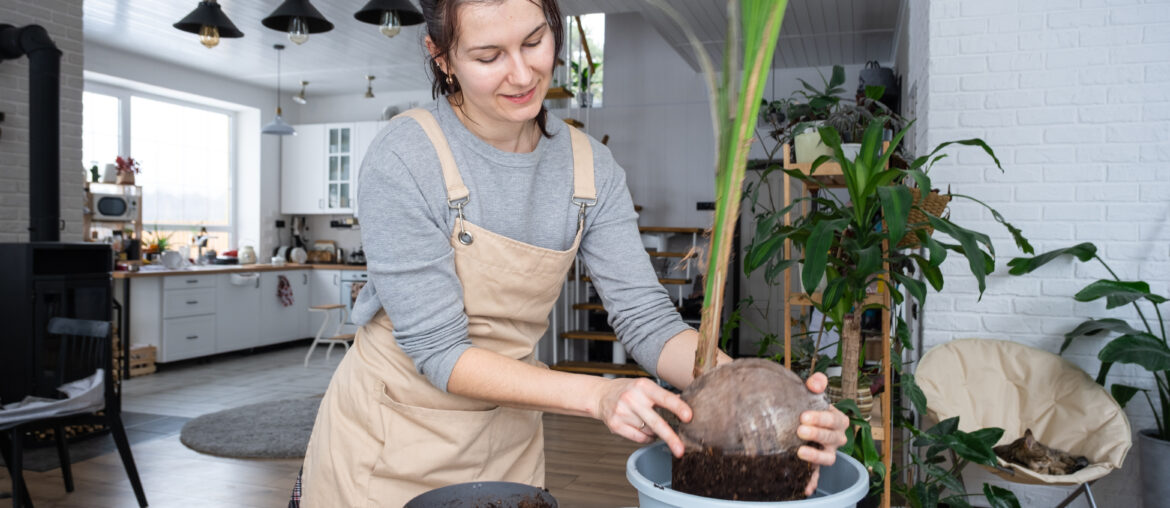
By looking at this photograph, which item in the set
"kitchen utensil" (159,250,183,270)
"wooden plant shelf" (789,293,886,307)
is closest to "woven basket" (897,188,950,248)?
"wooden plant shelf" (789,293,886,307)

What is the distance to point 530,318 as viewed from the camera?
1.17 m

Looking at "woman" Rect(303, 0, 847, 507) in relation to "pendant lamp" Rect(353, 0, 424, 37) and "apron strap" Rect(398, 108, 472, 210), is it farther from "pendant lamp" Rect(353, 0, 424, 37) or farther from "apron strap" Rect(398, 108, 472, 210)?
"pendant lamp" Rect(353, 0, 424, 37)

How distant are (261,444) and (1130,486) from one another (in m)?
3.99

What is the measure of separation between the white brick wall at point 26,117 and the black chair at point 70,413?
118 centimetres

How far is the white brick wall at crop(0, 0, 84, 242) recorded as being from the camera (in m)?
4.30

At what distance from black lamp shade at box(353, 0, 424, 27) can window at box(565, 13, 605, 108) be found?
297 centimetres

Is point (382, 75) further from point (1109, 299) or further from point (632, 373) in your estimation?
point (1109, 299)

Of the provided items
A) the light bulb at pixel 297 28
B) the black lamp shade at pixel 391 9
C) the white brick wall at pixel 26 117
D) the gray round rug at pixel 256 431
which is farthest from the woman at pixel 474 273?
the white brick wall at pixel 26 117

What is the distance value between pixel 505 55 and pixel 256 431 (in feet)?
13.5

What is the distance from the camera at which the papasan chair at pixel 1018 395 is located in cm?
273

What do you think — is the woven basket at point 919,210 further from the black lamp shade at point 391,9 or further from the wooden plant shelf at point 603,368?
the wooden plant shelf at point 603,368

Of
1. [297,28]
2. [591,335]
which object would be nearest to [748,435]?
[297,28]

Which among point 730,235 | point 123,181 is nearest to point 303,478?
point 730,235

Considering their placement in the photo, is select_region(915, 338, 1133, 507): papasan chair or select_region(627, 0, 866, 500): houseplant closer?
select_region(627, 0, 866, 500): houseplant
